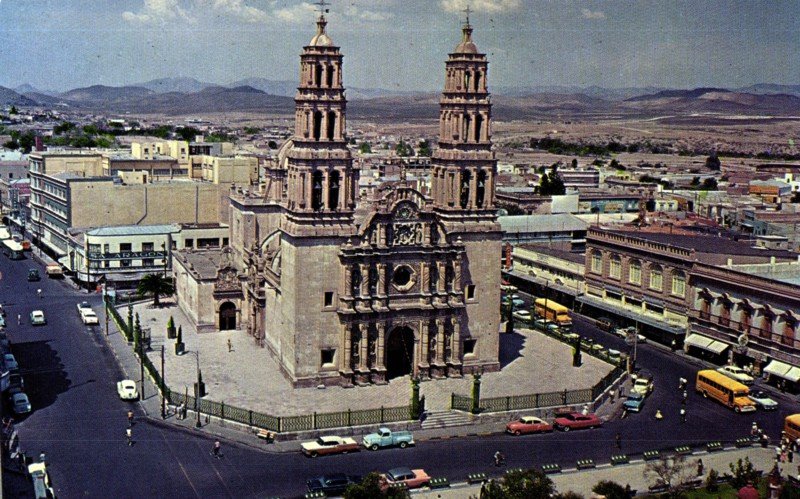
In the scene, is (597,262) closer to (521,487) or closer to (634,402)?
(634,402)

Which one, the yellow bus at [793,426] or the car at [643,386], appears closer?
the yellow bus at [793,426]

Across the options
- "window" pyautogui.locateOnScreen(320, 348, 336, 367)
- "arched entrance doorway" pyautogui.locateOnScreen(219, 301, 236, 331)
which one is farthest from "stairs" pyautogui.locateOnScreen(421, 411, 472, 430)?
"arched entrance doorway" pyautogui.locateOnScreen(219, 301, 236, 331)

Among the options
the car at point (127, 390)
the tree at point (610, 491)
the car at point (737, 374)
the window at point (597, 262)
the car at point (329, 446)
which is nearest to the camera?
the tree at point (610, 491)

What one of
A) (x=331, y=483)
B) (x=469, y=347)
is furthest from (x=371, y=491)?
(x=469, y=347)

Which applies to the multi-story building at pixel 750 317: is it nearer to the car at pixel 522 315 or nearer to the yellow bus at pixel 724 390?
the yellow bus at pixel 724 390

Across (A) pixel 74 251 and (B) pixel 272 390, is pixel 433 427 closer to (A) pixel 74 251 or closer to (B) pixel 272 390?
(B) pixel 272 390

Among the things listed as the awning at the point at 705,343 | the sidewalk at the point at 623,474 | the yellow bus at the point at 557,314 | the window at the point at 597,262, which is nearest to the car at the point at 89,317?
the yellow bus at the point at 557,314

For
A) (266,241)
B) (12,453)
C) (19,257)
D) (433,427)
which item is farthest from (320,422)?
(19,257)
